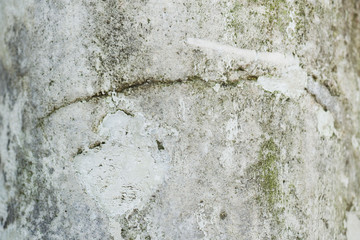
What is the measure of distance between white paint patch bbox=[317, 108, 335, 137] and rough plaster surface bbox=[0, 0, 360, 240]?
75 mm

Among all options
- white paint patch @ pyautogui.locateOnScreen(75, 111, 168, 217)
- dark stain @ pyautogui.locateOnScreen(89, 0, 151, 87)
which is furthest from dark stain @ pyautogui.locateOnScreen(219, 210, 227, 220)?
dark stain @ pyautogui.locateOnScreen(89, 0, 151, 87)

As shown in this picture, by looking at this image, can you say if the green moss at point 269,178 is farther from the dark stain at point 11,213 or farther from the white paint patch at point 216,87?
the dark stain at point 11,213

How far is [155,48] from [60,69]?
0.20 m

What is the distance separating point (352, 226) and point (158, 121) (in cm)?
61

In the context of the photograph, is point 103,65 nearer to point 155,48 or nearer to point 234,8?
point 155,48

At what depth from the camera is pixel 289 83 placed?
97cm

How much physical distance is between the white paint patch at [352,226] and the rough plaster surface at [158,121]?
0.65ft

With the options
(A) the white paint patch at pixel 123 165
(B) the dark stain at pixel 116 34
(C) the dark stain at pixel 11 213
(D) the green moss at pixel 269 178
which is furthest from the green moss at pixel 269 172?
(C) the dark stain at pixel 11 213

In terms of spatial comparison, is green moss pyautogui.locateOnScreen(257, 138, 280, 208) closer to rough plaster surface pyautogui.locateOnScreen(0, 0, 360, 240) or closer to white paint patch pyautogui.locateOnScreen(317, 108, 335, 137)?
rough plaster surface pyautogui.locateOnScreen(0, 0, 360, 240)

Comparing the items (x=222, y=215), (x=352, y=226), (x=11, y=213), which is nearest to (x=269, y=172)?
(x=222, y=215)

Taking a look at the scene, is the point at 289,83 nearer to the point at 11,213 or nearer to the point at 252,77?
the point at 252,77

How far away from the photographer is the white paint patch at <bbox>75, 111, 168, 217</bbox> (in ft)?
2.87

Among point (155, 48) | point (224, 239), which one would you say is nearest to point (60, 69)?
point (155, 48)

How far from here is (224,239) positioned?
0.90 meters
